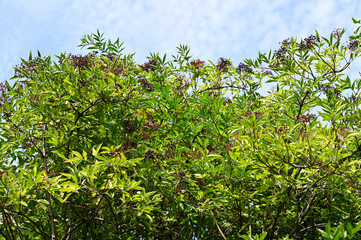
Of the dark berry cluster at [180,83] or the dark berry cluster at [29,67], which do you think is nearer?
the dark berry cluster at [29,67]

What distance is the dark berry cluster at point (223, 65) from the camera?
727 centimetres

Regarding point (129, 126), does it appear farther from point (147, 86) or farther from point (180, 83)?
point (180, 83)

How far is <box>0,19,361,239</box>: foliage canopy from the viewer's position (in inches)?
173

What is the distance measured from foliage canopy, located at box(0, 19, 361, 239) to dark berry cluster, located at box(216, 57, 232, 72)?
1.31 meters

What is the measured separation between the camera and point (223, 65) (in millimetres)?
7297

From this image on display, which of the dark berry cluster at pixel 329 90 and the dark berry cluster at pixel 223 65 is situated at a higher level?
the dark berry cluster at pixel 223 65

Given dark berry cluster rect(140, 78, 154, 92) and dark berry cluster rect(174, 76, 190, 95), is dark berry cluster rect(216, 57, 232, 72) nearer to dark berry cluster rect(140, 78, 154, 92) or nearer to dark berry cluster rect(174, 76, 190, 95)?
dark berry cluster rect(174, 76, 190, 95)

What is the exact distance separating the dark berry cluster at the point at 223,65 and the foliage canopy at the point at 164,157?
1.31 metres

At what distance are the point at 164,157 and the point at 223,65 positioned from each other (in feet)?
9.65

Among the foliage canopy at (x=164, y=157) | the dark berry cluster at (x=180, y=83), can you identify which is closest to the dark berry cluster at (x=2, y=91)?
the foliage canopy at (x=164, y=157)

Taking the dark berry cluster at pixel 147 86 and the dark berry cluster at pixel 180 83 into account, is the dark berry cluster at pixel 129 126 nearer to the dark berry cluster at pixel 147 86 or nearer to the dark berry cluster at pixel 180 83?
the dark berry cluster at pixel 147 86

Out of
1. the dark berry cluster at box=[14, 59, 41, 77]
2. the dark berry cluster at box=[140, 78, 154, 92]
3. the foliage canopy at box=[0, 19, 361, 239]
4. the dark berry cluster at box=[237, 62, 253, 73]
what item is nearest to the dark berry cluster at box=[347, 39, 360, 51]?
the foliage canopy at box=[0, 19, 361, 239]

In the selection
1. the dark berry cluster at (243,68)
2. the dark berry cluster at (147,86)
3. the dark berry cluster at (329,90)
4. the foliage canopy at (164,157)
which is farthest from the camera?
the dark berry cluster at (243,68)

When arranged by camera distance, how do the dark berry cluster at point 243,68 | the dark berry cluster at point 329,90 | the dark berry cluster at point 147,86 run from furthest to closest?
the dark berry cluster at point 243,68 < the dark berry cluster at point 147,86 < the dark berry cluster at point 329,90
